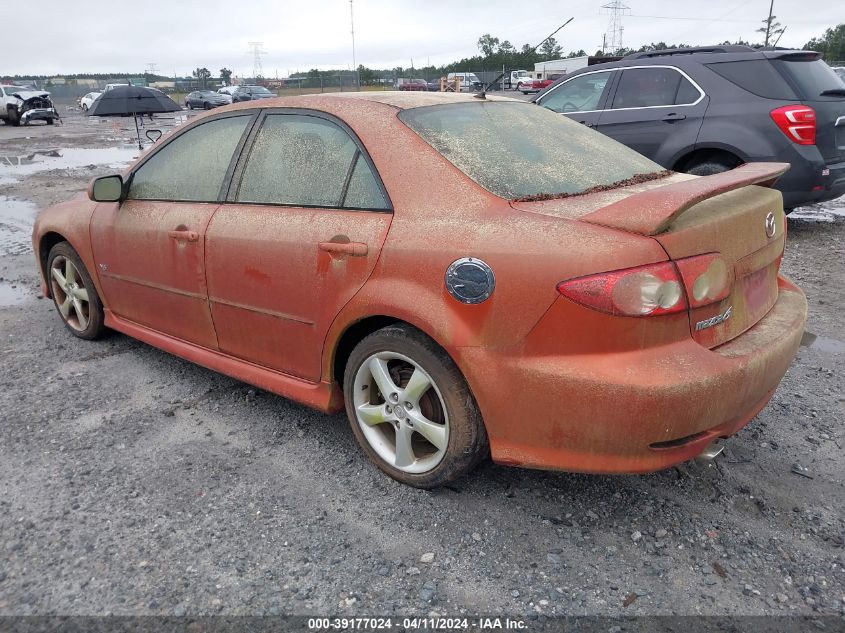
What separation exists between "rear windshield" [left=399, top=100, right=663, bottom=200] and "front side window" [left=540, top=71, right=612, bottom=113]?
4524 millimetres

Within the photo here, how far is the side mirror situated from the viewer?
3.73 m

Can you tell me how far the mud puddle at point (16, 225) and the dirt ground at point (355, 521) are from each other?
435 centimetres

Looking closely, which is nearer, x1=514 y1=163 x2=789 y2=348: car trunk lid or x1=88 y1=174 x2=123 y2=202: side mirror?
x1=514 y1=163 x2=789 y2=348: car trunk lid

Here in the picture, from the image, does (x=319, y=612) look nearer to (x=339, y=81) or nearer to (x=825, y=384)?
(x=825, y=384)

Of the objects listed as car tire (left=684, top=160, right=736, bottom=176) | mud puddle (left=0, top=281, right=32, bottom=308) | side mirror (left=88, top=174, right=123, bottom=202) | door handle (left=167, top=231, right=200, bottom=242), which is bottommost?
mud puddle (left=0, top=281, right=32, bottom=308)

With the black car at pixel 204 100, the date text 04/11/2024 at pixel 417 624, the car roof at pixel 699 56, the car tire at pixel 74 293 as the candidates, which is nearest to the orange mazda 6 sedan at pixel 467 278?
the date text 04/11/2024 at pixel 417 624

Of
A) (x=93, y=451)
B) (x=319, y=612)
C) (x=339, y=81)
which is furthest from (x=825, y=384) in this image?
(x=339, y=81)

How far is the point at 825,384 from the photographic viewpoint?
3.59 meters

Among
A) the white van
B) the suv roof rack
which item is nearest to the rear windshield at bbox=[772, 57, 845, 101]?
the suv roof rack

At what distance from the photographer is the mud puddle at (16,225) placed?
7352 mm

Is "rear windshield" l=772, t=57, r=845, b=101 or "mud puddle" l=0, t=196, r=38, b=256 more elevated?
"rear windshield" l=772, t=57, r=845, b=101

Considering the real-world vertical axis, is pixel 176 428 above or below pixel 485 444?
below

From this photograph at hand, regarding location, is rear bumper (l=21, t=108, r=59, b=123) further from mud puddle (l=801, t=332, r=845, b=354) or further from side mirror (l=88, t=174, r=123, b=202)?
mud puddle (l=801, t=332, r=845, b=354)

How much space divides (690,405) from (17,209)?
10313mm
